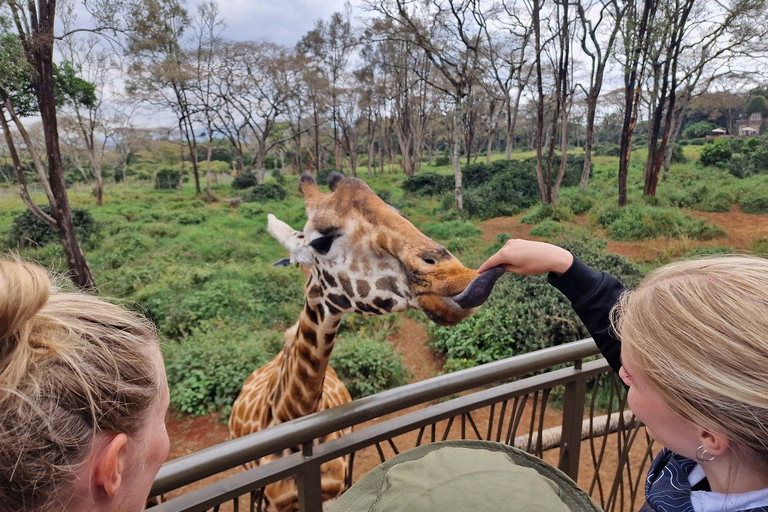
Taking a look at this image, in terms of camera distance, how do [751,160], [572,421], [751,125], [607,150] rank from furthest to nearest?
[607,150], [751,125], [751,160], [572,421]

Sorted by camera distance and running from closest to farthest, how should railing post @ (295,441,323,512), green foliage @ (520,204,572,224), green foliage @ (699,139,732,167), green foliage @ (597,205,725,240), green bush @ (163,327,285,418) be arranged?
1. railing post @ (295,441,323,512)
2. green bush @ (163,327,285,418)
3. green foliage @ (597,205,725,240)
4. green foliage @ (520,204,572,224)
5. green foliage @ (699,139,732,167)

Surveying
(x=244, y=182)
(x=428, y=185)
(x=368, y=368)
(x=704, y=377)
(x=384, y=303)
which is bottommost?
(x=368, y=368)

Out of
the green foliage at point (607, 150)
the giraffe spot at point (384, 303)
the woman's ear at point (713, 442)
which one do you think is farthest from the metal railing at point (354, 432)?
the green foliage at point (607, 150)

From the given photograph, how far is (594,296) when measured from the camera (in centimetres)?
123

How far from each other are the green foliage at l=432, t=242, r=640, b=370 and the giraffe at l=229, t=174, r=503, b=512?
10.2ft

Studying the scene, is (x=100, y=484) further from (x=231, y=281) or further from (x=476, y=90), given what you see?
(x=476, y=90)

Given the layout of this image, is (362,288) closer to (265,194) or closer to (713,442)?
(713,442)

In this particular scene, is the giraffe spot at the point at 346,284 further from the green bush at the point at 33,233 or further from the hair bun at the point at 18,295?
the green bush at the point at 33,233

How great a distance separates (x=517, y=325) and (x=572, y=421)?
11.1ft

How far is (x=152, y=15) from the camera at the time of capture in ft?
20.7

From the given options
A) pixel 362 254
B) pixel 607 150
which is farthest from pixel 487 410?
pixel 607 150

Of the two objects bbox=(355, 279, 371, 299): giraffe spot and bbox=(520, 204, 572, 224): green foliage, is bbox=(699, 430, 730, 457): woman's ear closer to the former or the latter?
bbox=(355, 279, 371, 299): giraffe spot

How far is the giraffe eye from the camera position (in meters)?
1.79

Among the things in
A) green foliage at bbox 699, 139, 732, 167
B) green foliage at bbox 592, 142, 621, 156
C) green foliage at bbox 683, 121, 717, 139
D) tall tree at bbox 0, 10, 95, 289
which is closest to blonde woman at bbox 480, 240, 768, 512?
tall tree at bbox 0, 10, 95, 289
